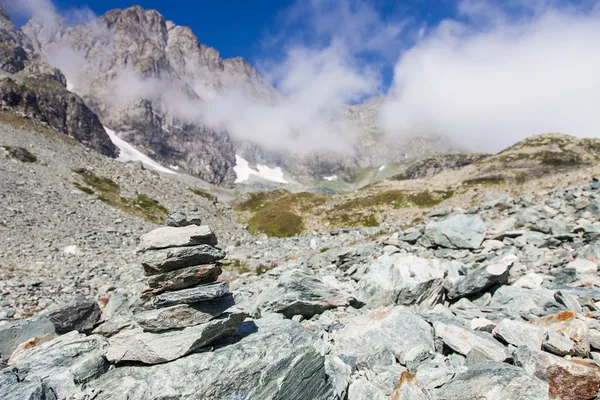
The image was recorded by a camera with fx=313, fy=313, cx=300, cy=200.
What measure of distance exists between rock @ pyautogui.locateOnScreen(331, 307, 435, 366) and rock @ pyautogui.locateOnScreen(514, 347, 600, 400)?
243 centimetres

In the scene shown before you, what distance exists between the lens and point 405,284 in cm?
1200

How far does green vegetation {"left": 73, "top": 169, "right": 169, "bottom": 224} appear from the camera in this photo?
52.2 meters

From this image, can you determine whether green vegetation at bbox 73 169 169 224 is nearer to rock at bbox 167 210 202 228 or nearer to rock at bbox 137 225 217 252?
rock at bbox 167 210 202 228

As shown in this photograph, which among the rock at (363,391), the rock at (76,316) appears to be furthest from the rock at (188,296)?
the rock at (76,316)

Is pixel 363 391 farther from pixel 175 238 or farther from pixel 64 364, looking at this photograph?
pixel 64 364

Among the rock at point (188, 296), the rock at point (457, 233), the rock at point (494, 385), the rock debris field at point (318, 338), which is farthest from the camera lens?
the rock at point (457, 233)

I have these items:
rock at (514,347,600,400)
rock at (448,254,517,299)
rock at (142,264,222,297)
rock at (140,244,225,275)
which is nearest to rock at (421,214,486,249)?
rock at (448,254,517,299)

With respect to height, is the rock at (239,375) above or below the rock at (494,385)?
above

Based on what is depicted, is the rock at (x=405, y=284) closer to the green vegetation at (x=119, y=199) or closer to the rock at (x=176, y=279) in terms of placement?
the rock at (x=176, y=279)

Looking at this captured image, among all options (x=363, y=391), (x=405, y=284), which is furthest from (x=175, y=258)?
(x=405, y=284)

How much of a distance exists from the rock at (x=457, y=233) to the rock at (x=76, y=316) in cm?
1764

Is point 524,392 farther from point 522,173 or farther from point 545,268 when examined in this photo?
point 522,173

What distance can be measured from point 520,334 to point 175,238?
27.9 ft

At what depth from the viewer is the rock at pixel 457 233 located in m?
17.9
